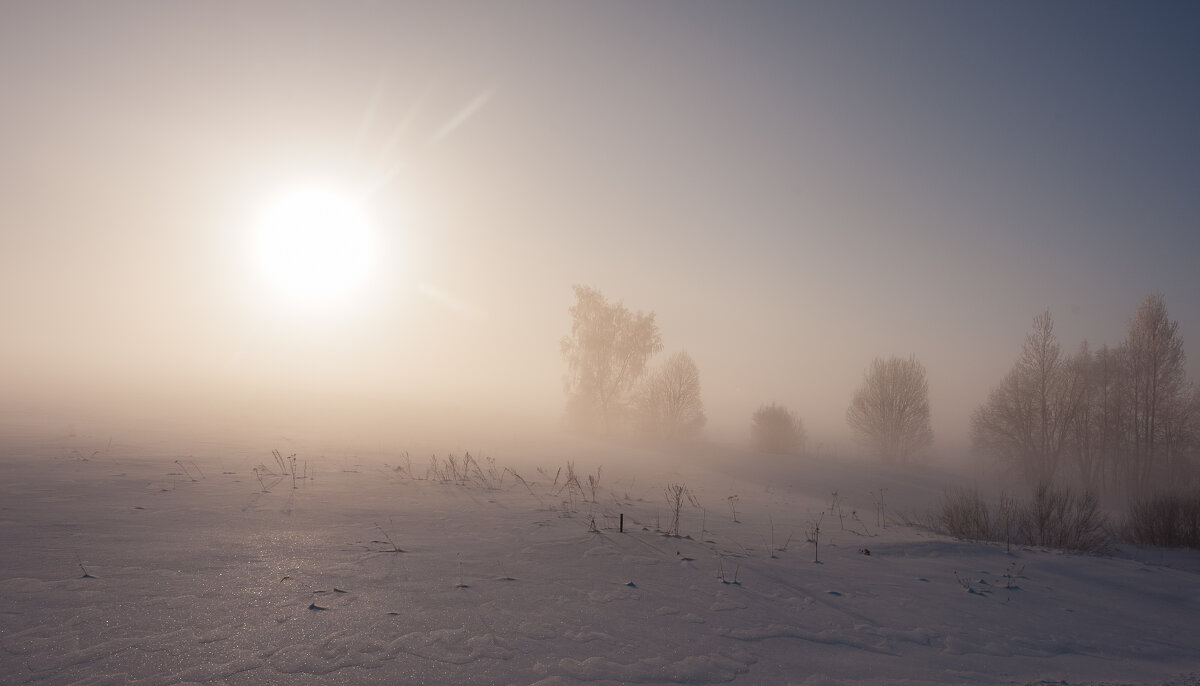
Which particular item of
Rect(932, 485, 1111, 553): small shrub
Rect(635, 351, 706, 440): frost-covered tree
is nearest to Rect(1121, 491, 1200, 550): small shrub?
Rect(932, 485, 1111, 553): small shrub

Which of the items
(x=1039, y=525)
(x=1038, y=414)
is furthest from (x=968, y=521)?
(x=1038, y=414)

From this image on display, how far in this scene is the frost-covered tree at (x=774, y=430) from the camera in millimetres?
38250

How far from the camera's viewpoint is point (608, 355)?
41406 mm

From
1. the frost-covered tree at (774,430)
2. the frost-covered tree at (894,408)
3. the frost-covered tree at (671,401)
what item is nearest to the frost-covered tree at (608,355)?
the frost-covered tree at (671,401)

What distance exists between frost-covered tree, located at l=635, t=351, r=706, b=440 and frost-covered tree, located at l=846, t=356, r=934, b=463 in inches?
524

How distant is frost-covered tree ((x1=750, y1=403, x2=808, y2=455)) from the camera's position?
1506 inches

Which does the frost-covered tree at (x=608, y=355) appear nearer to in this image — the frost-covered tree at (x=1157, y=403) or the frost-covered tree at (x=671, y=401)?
the frost-covered tree at (x=671, y=401)

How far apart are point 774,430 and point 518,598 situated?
121 ft

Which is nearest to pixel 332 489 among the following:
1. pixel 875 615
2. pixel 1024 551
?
pixel 875 615

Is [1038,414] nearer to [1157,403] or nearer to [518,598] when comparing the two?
[1157,403]

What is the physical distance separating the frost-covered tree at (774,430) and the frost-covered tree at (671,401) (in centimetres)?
510

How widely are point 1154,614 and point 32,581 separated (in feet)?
30.1

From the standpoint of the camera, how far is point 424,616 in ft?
12.1

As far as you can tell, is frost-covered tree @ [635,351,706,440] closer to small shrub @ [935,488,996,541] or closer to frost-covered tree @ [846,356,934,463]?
frost-covered tree @ [846,356,934,463]
